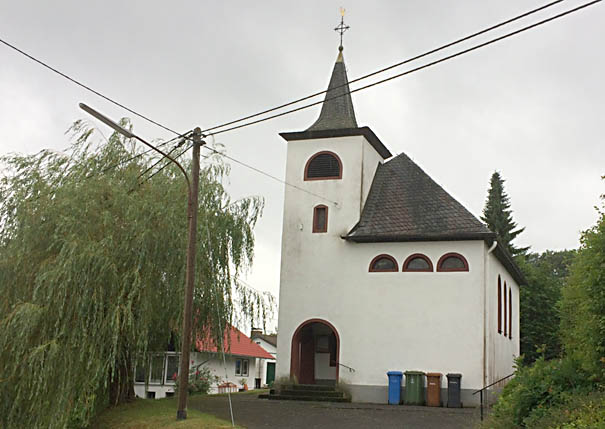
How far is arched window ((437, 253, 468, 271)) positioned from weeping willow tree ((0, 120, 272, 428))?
676 cm

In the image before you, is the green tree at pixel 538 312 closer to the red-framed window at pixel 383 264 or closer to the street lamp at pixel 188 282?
the red-framed window at pixel 383 264

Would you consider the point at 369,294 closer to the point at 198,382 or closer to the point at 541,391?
the point at 198,382

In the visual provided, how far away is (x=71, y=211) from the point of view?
56.1ft

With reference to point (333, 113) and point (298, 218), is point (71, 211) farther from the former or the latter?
point (333, 113)

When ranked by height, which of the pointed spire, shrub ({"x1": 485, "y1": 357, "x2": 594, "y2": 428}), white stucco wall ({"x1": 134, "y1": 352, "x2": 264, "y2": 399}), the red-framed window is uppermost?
the pointed spire

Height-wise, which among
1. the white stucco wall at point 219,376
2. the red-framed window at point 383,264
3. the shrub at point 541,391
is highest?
the red-framed window at point 383,264

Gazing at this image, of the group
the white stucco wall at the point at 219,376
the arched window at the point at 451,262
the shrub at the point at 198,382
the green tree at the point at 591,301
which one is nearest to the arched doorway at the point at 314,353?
the arched window at the point at 451,262

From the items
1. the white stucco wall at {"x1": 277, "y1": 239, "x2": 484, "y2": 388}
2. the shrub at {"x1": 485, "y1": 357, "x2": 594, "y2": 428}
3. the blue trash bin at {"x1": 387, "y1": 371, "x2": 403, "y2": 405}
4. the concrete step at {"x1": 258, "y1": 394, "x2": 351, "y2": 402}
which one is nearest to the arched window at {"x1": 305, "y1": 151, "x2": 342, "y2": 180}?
the white stucco wall at {"x1": 277, "y1": 239, "x2": 484, "y2": 388}

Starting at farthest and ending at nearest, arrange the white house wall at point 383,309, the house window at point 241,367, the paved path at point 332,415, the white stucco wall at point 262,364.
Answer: the white stucco wall at point 262,364
the house window at point 241,367
the white house wall at point 383,309
the paved path at point 332,415

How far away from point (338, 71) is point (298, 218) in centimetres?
653

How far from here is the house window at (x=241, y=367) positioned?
46169 mm

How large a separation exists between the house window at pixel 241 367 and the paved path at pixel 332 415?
23522 millimetres

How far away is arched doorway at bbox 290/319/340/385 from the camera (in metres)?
24.6

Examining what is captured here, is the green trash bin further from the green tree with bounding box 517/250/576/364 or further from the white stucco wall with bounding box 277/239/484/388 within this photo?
the green tree with bounding box 517/250/576/364
